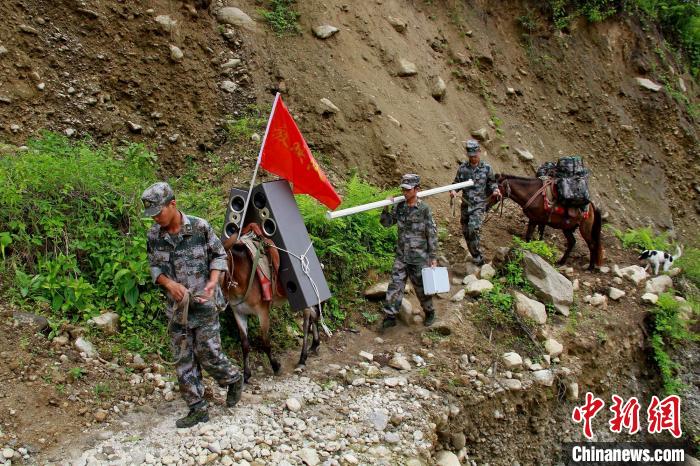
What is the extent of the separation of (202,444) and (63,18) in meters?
7.70

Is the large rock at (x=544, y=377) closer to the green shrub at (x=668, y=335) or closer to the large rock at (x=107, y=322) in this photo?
the green shrub at (x=668, y=335)

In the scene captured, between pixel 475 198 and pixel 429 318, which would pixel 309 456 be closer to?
pixel 429 318

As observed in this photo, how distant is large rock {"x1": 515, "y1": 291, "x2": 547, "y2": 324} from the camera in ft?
24.3

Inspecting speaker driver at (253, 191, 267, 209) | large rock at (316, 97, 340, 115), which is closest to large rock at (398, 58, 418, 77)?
large rock at (316, 97, 340, 115)

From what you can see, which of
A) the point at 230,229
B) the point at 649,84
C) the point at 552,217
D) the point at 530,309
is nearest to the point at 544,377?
the point at 530,309

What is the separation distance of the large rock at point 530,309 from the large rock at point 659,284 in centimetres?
→ 277

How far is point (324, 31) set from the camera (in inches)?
428

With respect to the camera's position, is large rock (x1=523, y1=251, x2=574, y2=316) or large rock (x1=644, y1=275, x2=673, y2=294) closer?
large rock (x1=523, y1=251, x2=574, y2=316)

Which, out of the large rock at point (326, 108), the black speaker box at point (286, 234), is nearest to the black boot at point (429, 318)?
the black speaker box at point (286, 234)

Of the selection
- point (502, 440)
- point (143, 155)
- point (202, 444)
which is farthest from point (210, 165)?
point (502, 440)

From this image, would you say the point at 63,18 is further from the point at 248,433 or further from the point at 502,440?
the point at 502,440

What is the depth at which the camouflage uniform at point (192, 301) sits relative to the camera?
4.55m

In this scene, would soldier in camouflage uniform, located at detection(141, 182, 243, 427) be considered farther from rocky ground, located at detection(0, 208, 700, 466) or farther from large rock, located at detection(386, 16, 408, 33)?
large rock, located at detection(386, 16, 408, 33)

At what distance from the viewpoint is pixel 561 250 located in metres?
10.2
